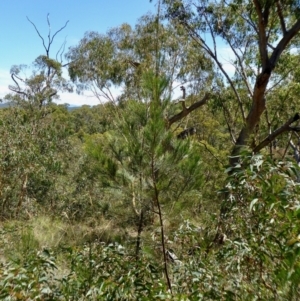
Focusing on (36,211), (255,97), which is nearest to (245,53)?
(255,97)

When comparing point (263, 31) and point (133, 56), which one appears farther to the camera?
point (133, 56)

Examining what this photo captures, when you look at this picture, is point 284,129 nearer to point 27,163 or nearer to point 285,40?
point 285,40

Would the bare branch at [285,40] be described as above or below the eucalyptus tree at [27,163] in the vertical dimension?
above

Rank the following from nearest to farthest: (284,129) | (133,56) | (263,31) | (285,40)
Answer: (285,40) → (263,31) → (284,129) → (133,56)

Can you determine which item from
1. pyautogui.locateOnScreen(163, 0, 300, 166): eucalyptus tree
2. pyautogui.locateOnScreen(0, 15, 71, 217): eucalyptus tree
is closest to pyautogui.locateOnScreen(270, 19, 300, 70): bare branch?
pyautogui.locateOnScreen(163, 0, 300, 166): eucalyptus tree

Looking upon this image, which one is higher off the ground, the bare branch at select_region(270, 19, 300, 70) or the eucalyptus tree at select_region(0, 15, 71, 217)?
the bare branch at select_region(270, 19, 300, 70)

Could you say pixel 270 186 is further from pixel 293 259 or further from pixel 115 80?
pixel 115 80

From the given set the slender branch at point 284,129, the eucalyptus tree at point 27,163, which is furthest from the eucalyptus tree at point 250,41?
the eucalyptus tree at point 27,163

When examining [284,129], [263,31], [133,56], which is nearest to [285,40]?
[263,31]

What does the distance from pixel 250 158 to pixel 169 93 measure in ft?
3.06

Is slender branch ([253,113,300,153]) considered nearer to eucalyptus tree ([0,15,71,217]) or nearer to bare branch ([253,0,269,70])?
bare branch ([253,0,269,70])

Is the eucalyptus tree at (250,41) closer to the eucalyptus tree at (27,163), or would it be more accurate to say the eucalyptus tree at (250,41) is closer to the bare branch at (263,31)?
the bare branch at (263,31)

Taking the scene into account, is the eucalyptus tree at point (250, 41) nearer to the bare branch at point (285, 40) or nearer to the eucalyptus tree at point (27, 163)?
the bare branch at point (285, 40)

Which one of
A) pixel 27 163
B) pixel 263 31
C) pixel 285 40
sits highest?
pixel 263 31
